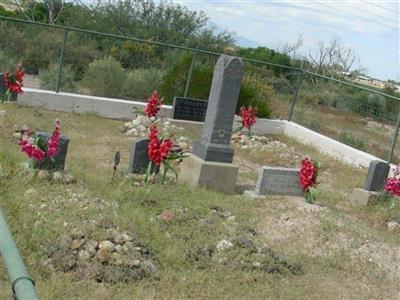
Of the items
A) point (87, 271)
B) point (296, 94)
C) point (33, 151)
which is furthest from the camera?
point (296, 94)

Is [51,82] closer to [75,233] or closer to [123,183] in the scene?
[123,183]

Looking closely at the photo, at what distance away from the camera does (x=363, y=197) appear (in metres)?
8.69

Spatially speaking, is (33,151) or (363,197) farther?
(363,197)

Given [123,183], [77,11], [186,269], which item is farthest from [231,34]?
[186,269]

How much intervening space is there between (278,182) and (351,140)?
6131 mm

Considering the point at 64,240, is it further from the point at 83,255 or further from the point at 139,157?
the point at 139,157

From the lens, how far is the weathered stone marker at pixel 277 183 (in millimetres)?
7906

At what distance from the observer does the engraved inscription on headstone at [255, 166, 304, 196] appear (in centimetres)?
791

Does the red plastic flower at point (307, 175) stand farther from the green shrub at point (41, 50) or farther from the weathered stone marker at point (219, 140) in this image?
the green shrub at point (41, 50)

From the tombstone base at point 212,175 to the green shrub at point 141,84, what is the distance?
6666mm

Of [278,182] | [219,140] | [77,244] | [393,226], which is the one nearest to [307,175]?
[278,182]

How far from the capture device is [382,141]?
1319cm

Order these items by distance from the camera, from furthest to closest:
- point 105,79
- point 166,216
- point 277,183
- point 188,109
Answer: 1. point 105,79
2. point 188,109
3. point 277,183
4. point 166,216

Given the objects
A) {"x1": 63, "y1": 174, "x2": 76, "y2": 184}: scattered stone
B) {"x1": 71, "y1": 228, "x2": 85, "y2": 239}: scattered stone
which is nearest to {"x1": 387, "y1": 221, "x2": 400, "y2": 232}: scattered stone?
{"x1": 63, "y1": 174, "x2": 76, "y2": 184}: scattered stone
